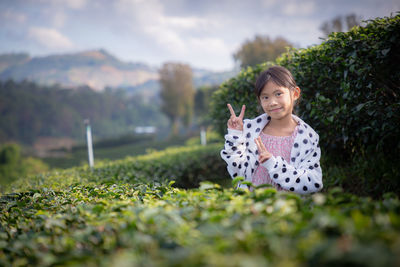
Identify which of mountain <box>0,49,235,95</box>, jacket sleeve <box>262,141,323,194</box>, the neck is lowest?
jacket sleeve <box>262,141,323,194</box>

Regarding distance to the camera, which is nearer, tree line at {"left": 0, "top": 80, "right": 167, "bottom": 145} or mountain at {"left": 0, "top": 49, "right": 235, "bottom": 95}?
tree line at {"left": 0, "top": 80, "right": 167, "bottom": 145}

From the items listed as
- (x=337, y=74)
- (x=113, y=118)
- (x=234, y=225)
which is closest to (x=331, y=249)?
(x=234, y=225)

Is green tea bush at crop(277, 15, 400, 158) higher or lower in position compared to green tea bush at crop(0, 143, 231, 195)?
higher

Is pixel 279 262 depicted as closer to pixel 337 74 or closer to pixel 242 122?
pixel 242 122

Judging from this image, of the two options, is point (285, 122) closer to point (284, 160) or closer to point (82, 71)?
point (284, 160)

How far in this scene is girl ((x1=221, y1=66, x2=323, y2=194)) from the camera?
82.1 inches

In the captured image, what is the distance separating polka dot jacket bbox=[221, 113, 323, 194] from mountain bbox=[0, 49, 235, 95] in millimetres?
60685

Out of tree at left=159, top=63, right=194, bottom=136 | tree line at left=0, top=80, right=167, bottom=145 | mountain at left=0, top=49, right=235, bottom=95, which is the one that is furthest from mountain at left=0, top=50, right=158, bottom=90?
tree at left=159, top=63, right=194, bottom=136

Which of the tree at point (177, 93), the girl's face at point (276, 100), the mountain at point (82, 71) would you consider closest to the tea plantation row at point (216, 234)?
the girl's face at point (276, 100)

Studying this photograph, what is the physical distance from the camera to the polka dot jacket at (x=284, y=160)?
207 cm

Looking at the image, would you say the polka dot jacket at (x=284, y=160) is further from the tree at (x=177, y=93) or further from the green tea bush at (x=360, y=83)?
the tree at (x=177, y=93)

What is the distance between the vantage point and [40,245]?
4.30ft

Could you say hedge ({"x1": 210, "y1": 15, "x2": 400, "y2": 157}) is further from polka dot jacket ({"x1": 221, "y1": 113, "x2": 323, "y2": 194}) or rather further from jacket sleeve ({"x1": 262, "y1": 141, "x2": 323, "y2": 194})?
jacket sleeve ({"x1": 262, "y1": 141, "x2": 323, "y2": 194})

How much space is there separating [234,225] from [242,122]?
1.35m
